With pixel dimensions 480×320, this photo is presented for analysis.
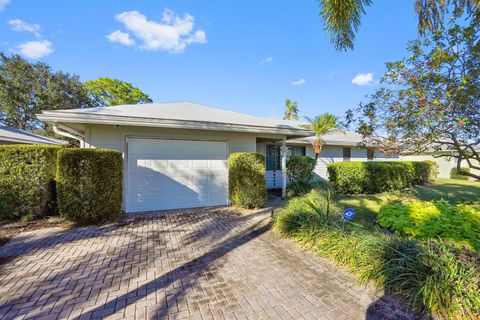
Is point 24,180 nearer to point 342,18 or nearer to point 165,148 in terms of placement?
point 165,148

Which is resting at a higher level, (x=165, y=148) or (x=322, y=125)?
(x=322, y=125)

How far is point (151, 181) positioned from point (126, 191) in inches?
29.3

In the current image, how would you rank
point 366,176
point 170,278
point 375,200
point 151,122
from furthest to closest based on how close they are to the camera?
point 366,176, point 375,200, point 151,122, point 170,278

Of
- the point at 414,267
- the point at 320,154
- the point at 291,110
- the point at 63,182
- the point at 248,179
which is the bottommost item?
the point at 414,267

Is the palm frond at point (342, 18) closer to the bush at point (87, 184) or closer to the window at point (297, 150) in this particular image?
the bush at point (87, 184)

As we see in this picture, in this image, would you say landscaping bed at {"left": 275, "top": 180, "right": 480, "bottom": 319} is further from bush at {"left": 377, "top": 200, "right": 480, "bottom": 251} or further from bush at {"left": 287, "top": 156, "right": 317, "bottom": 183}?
bush at {"left": 287, "top": 156, "right": 317, "bottom": 183}

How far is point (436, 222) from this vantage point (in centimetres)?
416

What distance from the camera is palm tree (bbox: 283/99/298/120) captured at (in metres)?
31.8

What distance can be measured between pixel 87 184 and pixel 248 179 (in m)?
4.29

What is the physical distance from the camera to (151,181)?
652 centimetres

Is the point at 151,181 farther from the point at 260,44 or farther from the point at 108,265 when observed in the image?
the point at 260,44

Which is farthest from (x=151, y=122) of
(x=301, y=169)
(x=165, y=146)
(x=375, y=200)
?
(x=375, y=200)

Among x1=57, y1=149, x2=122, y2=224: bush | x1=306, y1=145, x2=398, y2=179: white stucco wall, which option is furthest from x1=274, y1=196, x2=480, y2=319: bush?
x1=306, y1=145, x2=398, y2=179: white stucco wall

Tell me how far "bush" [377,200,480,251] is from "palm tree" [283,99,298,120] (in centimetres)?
2804
